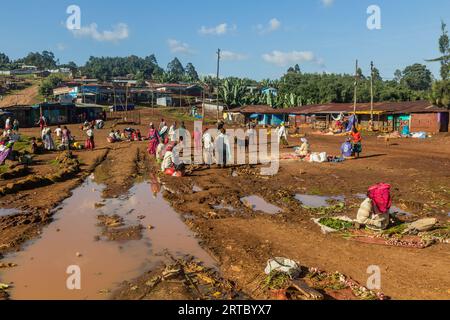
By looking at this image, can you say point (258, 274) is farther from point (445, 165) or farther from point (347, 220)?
point (445, 165)

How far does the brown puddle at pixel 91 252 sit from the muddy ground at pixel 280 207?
349 millimetres

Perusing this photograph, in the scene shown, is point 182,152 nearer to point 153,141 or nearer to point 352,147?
point 153,141

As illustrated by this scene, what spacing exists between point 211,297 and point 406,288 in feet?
9.13

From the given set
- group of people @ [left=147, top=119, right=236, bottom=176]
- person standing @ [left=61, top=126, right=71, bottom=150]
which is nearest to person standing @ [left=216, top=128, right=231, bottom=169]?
group of people @ [left=147, top=119, right=236, bottom=176]

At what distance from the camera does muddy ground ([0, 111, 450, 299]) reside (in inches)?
256

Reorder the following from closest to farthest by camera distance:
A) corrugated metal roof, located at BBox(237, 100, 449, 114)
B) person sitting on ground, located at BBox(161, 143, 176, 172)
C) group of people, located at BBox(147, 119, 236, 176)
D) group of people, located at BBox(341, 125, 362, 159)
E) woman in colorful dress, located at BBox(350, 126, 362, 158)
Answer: person sitting on ground, located at BBox(161, 143, 176, 172) < group of people, located at BBox(147, 119, 236, 176) < woman in colorful dress, located at BBox(350, 126, 362, 158) < group of people, located at BBox(341, 125, 362, 159) < corrugated metal roof, located at BBox(237, 100, 449, 114)

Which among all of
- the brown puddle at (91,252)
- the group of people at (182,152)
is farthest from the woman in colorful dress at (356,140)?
the brown puddle at (91,252)

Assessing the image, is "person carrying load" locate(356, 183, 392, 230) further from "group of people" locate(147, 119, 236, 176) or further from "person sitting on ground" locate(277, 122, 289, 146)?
"person sitting on ground" locate(277, 122, 289, 146)

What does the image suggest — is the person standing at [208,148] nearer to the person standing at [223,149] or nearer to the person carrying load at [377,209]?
the person standing at [223,149]

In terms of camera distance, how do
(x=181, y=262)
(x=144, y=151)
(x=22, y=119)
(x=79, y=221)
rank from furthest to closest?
(x=22, y=119)
(x=144, y=151)
(x=79, y=221)
(x=181, y=262)

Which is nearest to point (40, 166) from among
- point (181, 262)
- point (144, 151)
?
point (144, 151)

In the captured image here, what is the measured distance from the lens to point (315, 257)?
7.17 metres

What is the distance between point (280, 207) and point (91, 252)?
5.12 meters

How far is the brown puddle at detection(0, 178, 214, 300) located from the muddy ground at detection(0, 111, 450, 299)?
1.15 ft
